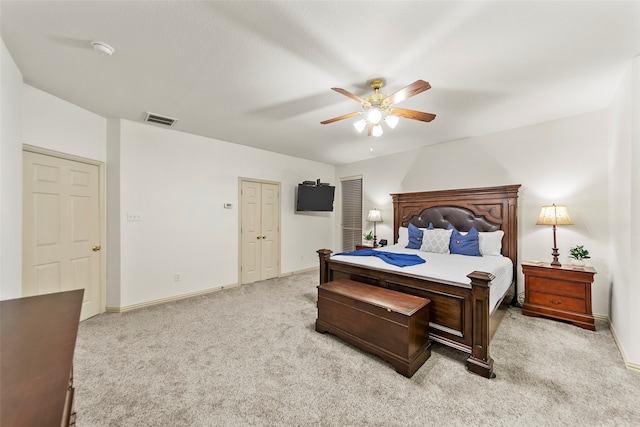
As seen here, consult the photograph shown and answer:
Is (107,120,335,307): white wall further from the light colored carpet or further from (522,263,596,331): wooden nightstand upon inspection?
(522,263,596,331): wooden nightstand

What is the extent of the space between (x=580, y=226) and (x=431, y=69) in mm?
2982

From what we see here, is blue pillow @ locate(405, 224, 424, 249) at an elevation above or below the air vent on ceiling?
below

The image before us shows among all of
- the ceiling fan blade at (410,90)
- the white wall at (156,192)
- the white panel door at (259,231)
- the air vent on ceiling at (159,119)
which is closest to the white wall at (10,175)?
the white wall at (156,192)

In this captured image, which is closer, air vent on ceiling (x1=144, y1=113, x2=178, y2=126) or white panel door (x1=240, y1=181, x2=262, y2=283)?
air vent on ceiling (x1=144, y1=113, x2=178, y2=126)

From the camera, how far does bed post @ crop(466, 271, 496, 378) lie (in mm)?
2100

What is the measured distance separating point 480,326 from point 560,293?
5.94ft

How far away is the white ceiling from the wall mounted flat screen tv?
2.33 metres

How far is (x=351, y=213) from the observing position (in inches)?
243

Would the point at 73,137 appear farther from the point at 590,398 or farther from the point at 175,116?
the point at 590,398

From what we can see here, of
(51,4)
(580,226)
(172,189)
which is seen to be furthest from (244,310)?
(580,226)

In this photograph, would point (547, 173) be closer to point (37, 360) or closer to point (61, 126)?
point (37, 360)

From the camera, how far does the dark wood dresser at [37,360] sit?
25.1 inches

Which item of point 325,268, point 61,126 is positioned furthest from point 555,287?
point 61,126

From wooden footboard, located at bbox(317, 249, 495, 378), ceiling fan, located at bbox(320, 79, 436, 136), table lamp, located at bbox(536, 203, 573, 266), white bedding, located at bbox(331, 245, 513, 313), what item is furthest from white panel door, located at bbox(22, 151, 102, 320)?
table lamp, located at bbox(536, 203, 573, 266)
